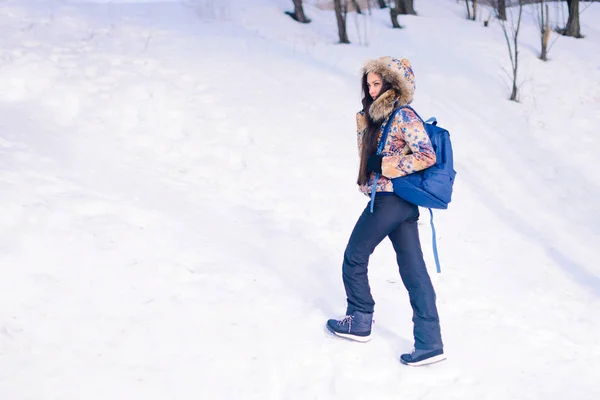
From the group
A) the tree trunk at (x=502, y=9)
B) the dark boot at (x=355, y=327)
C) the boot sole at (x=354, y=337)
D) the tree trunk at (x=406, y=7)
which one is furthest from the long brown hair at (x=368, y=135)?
the tree trunk at (x=502, y=9)

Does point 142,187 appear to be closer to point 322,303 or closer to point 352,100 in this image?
point 322,303

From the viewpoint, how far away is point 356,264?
4.01m

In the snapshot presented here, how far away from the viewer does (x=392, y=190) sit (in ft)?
12.4

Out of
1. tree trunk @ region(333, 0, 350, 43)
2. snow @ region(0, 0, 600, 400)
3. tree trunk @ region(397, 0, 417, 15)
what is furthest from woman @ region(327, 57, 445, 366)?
tree trunk @ region(397, 0, 417, 15)

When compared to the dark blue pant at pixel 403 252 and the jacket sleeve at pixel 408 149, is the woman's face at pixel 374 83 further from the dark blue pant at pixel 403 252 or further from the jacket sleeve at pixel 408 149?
the dark blue pant at pixel 403 252

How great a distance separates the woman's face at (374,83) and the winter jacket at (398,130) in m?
0.03

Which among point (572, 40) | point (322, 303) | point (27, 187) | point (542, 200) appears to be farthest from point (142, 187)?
point (572, 40)

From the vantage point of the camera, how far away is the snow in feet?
12.8

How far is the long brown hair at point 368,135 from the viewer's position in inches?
152

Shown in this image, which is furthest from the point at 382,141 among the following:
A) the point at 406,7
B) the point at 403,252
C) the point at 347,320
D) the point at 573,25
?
the point at 573,25

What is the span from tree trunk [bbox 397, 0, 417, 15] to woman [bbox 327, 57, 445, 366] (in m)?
11.5

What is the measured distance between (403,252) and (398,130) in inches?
28.8

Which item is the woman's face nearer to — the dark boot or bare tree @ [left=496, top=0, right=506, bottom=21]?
the dark boot

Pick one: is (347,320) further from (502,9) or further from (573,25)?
(502,9)
